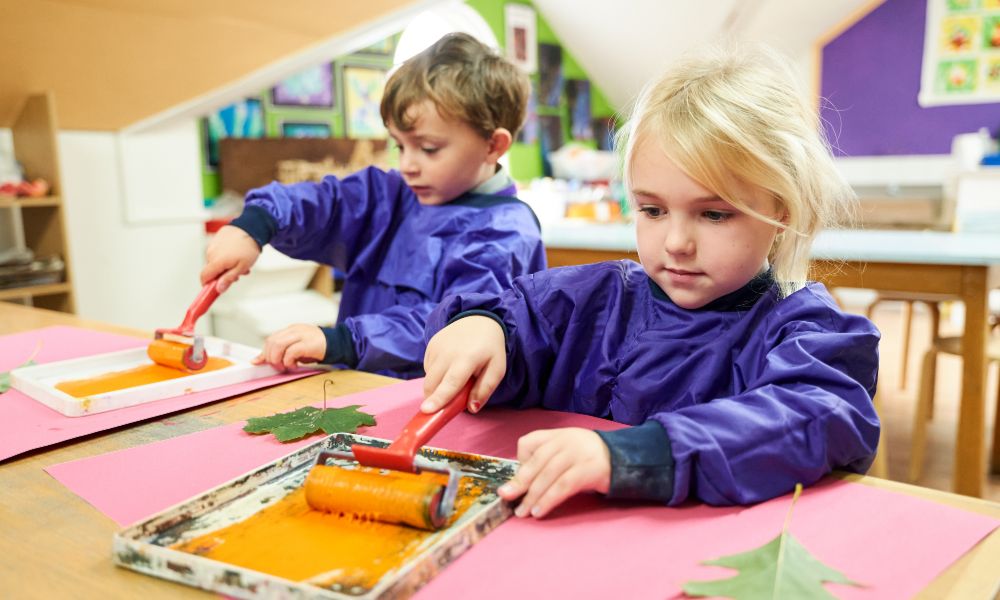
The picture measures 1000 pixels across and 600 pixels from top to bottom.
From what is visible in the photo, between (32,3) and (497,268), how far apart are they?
4.83 ft

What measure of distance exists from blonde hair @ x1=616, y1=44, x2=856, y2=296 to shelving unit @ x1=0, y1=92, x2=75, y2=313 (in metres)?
2.18

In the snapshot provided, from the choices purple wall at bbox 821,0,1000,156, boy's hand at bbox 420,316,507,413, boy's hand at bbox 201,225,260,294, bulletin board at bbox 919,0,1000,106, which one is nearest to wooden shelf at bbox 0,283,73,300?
boy's hand at bbox 201,225,260,294

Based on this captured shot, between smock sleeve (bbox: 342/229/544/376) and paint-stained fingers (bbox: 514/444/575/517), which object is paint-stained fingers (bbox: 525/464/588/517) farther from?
smock sleeve (bbox: 342/229/544/376)

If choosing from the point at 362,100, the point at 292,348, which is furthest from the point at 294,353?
the point at 362,100

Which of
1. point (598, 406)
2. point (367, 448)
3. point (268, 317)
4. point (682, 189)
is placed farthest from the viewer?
point (268, 317)

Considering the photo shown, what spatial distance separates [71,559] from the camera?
501mm

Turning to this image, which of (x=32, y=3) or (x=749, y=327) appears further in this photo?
(x=32, y=3)

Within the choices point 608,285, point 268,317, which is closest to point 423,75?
point 608,285

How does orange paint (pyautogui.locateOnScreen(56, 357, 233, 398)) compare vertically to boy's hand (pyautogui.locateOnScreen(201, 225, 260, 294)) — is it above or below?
below

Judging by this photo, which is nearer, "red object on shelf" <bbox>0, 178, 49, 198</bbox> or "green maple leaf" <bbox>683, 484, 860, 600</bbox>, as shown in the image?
"green maple leaf" <bbox>683, 484, 860, 600</bbox>

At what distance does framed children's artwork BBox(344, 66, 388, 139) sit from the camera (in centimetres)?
392

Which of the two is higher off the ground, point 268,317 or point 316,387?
point 316,387

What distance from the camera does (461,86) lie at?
1225 mm

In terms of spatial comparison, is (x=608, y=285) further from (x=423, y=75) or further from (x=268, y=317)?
(x=268, y=317)
